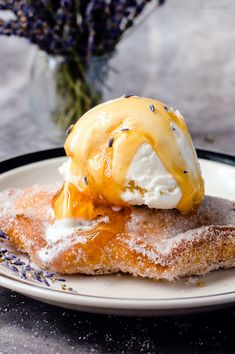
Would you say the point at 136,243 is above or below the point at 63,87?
above

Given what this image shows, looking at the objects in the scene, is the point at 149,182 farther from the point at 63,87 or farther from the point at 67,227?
the point at 63,87

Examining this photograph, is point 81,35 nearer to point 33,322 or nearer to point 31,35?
point 31,35

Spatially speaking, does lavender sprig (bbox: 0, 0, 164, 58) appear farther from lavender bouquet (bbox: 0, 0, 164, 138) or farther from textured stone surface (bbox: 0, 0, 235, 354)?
textured stone surface (bbox: 0, 0, 235, 354)

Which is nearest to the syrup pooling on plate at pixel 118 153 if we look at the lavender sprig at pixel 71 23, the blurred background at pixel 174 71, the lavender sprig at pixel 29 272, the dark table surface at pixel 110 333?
the lavender sprig at pixel 29 272

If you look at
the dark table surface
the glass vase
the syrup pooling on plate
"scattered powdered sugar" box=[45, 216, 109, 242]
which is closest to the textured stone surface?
the dark table surface

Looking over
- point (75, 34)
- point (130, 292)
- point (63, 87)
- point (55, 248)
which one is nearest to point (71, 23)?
point (75, 34)

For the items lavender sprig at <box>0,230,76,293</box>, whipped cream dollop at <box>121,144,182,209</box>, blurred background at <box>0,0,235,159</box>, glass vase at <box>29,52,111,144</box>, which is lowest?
blurred background at <box>0,0,235,159</box>
